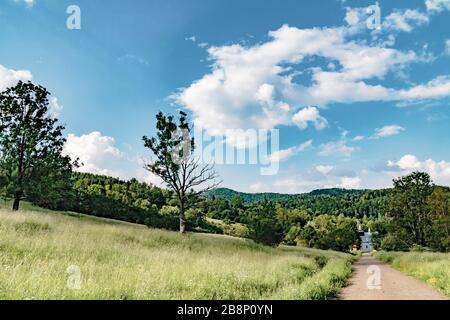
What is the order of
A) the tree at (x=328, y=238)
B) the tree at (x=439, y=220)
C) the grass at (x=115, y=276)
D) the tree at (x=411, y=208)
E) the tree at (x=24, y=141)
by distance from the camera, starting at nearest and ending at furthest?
1. the grass at (x=115, y=276)
2. the tree at (x=24, y=141)
3. the tree at (x=439, y=220)
4. the tree at (x=411, y=208)
5. the tree at (x=328, y=238)

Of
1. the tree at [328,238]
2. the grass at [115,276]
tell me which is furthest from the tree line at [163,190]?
the tree at [328,238]

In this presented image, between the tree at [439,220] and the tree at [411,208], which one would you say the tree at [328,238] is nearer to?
the tree at [411,208]

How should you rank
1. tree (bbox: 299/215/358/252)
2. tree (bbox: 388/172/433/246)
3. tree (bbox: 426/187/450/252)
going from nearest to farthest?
tree (bbox: 426/187/450/252), tree (bbox: 388/172/433/246), tree (bbox: 299/215/358/252)

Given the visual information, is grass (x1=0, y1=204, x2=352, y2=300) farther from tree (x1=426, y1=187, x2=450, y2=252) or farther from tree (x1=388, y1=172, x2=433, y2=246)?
tree (x1=388, y1=172, x2=433, y2=246)

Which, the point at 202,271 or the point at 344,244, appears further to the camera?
the point at 344,244

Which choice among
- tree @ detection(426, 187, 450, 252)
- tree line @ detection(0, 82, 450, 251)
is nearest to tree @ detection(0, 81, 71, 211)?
tree line @ detection(0, 82, 450, 251)

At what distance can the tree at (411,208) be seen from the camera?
53.5 m

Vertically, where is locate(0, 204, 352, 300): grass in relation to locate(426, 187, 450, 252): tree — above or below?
below

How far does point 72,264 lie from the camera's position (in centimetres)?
1223

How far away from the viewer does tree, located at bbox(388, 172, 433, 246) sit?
53.5 metres
